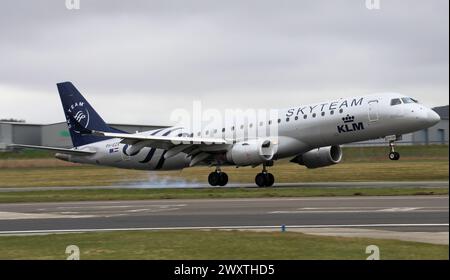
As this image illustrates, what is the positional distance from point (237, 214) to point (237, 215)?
344 mm

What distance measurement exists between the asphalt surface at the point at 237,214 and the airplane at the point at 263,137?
7.80m

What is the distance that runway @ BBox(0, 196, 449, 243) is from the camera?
62.6 ft

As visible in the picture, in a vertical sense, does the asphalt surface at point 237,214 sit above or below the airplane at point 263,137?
below

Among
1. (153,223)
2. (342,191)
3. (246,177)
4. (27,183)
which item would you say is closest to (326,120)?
(342,191)

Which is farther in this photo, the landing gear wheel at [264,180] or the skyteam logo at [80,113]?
the skyteam logo at [80,113]

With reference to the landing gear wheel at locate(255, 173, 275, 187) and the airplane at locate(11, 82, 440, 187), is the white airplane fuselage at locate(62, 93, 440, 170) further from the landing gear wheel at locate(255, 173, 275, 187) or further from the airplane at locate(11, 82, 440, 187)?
the landing gear wheel at locate(255, 173, 275, 187)

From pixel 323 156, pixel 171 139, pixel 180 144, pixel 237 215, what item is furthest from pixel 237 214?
pixel 323 156

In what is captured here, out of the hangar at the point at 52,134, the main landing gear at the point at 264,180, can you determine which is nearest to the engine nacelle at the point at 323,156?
the main landing gear at the point at 264,180

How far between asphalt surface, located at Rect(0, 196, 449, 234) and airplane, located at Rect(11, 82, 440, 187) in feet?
25.6

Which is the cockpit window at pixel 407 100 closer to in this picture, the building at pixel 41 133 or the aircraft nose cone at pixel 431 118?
the aircraft nose cone at pixel 431 118

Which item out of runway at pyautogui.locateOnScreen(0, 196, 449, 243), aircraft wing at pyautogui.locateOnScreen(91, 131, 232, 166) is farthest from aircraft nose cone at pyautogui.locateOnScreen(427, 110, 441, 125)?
aircraft wing at pyautogui.locateOnScreen(91, 131, 232, 166)

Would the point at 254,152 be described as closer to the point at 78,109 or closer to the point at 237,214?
the point at 78,109

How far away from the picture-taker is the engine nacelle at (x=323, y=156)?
40000 millimetres
